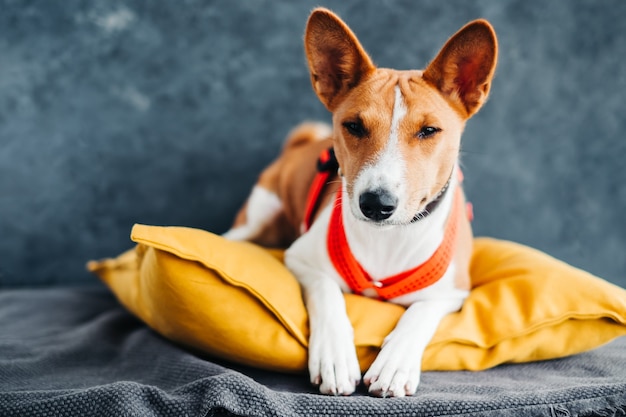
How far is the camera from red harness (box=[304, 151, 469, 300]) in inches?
65.9

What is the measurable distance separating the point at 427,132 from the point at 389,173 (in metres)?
0.24

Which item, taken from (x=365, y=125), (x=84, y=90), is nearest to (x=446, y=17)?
(x=365, y=125)

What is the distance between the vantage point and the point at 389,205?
4.43ft

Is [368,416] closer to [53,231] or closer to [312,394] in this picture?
[312,394]

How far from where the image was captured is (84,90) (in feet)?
7.92

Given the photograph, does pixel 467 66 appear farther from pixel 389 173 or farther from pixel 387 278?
pixel 387 278

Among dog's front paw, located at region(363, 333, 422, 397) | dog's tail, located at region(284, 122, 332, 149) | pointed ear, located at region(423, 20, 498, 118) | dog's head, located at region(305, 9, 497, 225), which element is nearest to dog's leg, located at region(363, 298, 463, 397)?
dog's front paw, located at region(363, 333, 422, 397)

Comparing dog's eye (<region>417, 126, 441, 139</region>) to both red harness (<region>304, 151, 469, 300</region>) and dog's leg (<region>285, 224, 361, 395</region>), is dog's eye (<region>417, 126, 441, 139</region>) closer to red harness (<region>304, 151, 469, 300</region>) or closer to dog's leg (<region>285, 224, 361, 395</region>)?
red harness (<region>304, 151, 469, 300</region>)

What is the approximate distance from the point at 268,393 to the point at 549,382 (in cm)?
79

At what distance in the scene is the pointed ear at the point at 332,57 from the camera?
1.59m

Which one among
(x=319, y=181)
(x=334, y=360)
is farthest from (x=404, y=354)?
(x=319, y=181)

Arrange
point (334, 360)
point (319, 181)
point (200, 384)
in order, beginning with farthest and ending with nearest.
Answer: point (319, 181) → point (334, 360) → point (200, 384)

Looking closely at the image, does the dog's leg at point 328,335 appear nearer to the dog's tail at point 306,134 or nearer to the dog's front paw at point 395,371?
the dog's front paw at point 395,371

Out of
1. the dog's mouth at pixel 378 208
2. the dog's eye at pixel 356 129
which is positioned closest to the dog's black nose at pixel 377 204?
the dog's mouth at pixel 378 208
